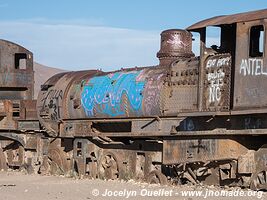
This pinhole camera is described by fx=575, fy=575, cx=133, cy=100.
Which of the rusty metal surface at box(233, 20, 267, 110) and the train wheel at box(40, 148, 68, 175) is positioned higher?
the rusty metal surface at box(233, 20, 267, 110)

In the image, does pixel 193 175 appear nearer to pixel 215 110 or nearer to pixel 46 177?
pixel 215 110

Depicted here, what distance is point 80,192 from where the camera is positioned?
38.7ft

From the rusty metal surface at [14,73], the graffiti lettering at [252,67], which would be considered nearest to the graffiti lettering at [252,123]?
the graffiti lettering at [252,67]

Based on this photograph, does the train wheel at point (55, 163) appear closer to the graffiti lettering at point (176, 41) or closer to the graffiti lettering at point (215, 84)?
the graffiti lettering at point (176, 41)

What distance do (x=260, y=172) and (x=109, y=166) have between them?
537 cm

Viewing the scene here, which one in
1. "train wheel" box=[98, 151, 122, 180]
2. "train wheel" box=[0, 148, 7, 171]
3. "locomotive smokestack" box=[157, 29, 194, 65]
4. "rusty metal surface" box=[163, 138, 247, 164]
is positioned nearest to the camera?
"rusty metal surface" box=[163, 138, 247, 164]

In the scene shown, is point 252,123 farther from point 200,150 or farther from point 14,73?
point 14,73

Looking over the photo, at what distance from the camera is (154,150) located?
14.5m

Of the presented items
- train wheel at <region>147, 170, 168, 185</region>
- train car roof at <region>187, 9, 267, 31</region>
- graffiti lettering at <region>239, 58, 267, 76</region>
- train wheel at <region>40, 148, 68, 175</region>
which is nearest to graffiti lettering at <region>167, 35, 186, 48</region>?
train car roof at <region>187, 9, 267, 31</region>

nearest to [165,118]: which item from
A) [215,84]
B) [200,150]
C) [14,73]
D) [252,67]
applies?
[200,150]

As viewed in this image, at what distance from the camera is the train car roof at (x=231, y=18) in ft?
36.9

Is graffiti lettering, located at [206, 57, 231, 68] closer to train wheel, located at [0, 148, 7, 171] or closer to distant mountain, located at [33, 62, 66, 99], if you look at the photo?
train wheel, located at [0, 148, 7, 171]

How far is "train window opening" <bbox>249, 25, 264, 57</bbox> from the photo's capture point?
1129cm

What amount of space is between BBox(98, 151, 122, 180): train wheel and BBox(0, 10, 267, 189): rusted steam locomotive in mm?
28
